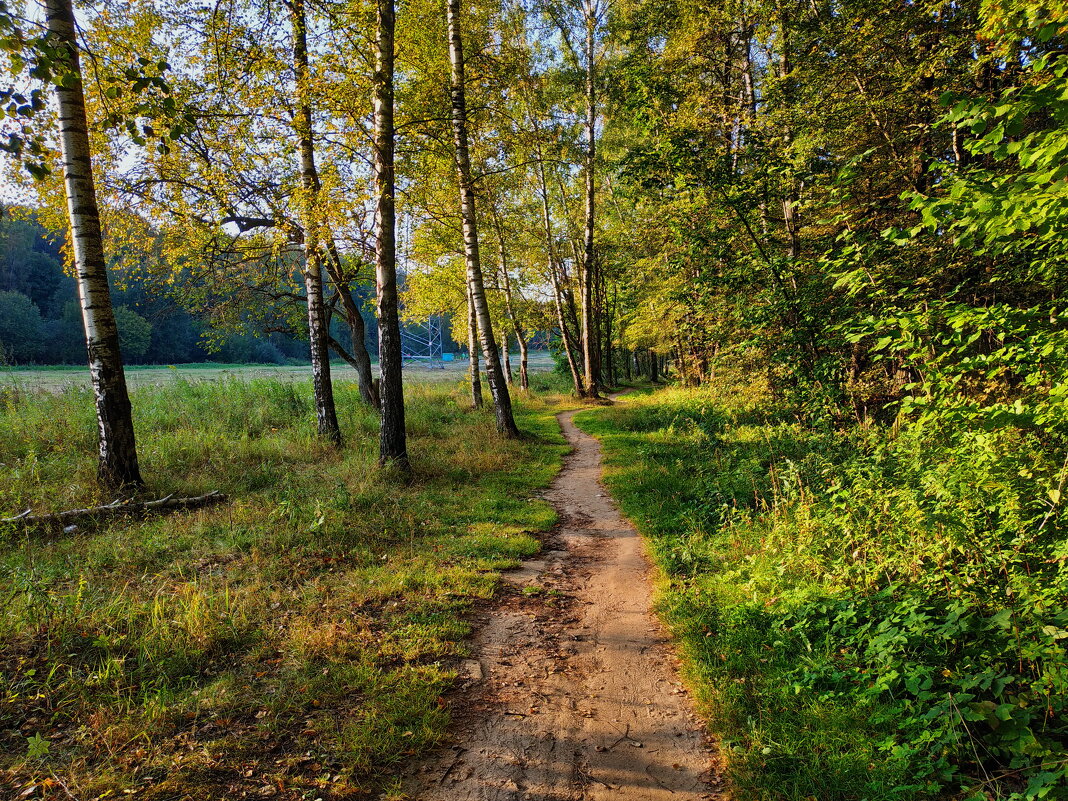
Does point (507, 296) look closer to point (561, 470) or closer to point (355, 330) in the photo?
point (355, 330)

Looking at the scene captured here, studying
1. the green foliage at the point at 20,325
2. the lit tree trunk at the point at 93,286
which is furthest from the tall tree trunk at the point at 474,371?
the green foliage at the point at 20,325

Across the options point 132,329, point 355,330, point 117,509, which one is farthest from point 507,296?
point 132,329

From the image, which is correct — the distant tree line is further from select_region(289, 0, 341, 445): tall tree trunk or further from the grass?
the grass

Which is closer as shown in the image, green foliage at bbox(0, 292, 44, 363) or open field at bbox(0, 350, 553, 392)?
open field at bbox(0, 350, 553, 392)

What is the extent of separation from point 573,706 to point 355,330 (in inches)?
517

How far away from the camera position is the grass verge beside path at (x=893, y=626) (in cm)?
273

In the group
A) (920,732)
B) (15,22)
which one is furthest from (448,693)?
(15,22)

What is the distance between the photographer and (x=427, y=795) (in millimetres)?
2900

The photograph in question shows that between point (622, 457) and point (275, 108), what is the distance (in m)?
9.94

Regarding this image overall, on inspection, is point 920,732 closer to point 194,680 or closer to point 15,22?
point 194,680

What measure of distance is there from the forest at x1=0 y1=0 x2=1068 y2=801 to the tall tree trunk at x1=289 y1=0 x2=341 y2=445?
9 centimetres

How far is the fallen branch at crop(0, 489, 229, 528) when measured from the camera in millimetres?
5922

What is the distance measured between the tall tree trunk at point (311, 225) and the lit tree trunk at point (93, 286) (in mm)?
2832

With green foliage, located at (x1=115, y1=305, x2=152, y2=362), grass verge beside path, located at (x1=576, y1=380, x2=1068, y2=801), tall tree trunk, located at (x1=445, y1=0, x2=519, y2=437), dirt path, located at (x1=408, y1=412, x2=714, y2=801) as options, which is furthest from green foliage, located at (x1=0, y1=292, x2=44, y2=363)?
grass verge beside path, located at (x1=576, y1=380, x2=1068, y2=801)
